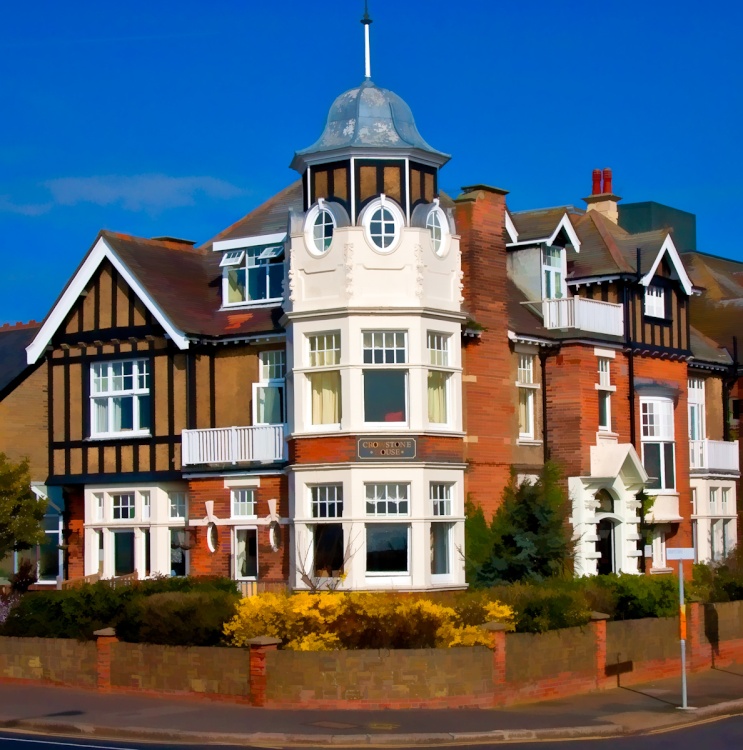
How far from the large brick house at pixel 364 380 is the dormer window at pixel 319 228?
0.03m

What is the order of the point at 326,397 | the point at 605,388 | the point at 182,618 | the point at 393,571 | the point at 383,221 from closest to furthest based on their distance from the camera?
the point at 182,618 < the point at 393,571 < the point at 383,221 < the point at 326,397 < the point at 605,388

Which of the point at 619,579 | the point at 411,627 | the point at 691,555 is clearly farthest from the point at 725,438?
the point at 411,627

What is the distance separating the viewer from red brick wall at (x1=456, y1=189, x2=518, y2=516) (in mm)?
32656

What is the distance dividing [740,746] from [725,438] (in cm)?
2363

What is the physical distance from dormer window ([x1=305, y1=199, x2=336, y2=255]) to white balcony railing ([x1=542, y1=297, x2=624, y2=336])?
22.5 feet

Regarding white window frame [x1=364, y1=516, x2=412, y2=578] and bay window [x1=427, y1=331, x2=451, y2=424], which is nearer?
white window frame [x1=364, y1=516, x2=412, y2=578]

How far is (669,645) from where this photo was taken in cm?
2775

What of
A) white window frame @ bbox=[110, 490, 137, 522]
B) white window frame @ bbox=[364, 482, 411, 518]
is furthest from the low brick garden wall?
white window frame @ bbox=[110, 490, 137, 522]

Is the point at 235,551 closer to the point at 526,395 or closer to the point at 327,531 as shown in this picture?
the point at 327,531

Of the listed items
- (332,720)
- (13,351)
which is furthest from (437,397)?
(13,351)

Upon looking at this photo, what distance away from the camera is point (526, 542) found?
3158 cm

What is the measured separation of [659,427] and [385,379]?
9891 millimetres

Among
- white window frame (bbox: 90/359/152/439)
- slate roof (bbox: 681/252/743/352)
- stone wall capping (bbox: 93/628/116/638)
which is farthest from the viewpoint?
slate roof (bbox: 681/252/743/352)

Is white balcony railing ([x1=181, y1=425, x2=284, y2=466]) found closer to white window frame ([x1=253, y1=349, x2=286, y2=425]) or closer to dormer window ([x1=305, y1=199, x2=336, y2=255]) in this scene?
white window frame ([x1=253, y1=349, x2=286, y2=425])
